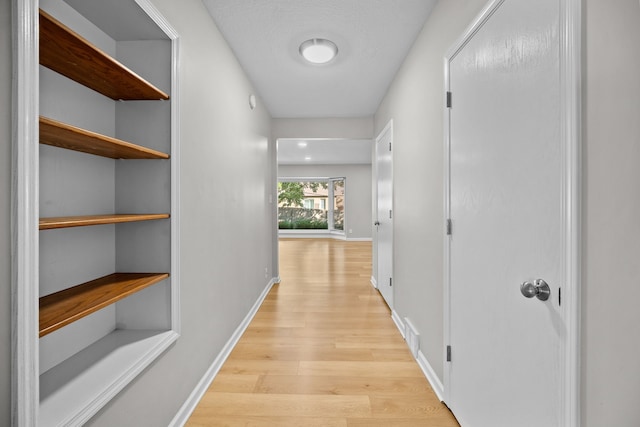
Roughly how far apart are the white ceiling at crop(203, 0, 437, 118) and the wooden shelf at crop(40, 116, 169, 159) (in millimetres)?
1217

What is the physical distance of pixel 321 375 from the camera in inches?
80.2

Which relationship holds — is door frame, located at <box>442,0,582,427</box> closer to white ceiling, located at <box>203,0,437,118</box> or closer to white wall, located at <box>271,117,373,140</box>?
white ceiling, located at <box>203,0,437,118</box>

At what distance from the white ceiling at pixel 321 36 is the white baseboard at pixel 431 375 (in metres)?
2.36

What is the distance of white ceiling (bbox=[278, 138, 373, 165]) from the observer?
6309mm

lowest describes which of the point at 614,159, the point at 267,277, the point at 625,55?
the point at 267,277

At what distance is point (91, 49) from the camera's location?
38.6 inches

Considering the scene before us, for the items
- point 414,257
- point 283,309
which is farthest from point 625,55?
point 283,309

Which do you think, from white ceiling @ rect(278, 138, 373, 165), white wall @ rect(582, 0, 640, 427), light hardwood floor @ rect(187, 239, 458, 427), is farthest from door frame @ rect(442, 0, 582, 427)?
white ceiling @ rect(278, 138, 373, 165)

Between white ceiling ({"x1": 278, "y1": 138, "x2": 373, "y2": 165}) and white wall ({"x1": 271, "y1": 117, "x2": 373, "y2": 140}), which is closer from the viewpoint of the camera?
white wall ({"x1": 271, "y1": 117, "x2": 373, "y2": 140})

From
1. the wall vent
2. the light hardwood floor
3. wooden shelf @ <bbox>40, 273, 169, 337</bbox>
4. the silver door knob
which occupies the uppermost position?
the silver door knob

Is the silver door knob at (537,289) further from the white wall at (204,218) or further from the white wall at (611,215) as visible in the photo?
the white wall at (204,218)

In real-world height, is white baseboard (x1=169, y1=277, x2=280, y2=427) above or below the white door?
below

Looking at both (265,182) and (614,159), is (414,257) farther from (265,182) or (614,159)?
(265,182)

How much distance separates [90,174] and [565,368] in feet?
6.31
